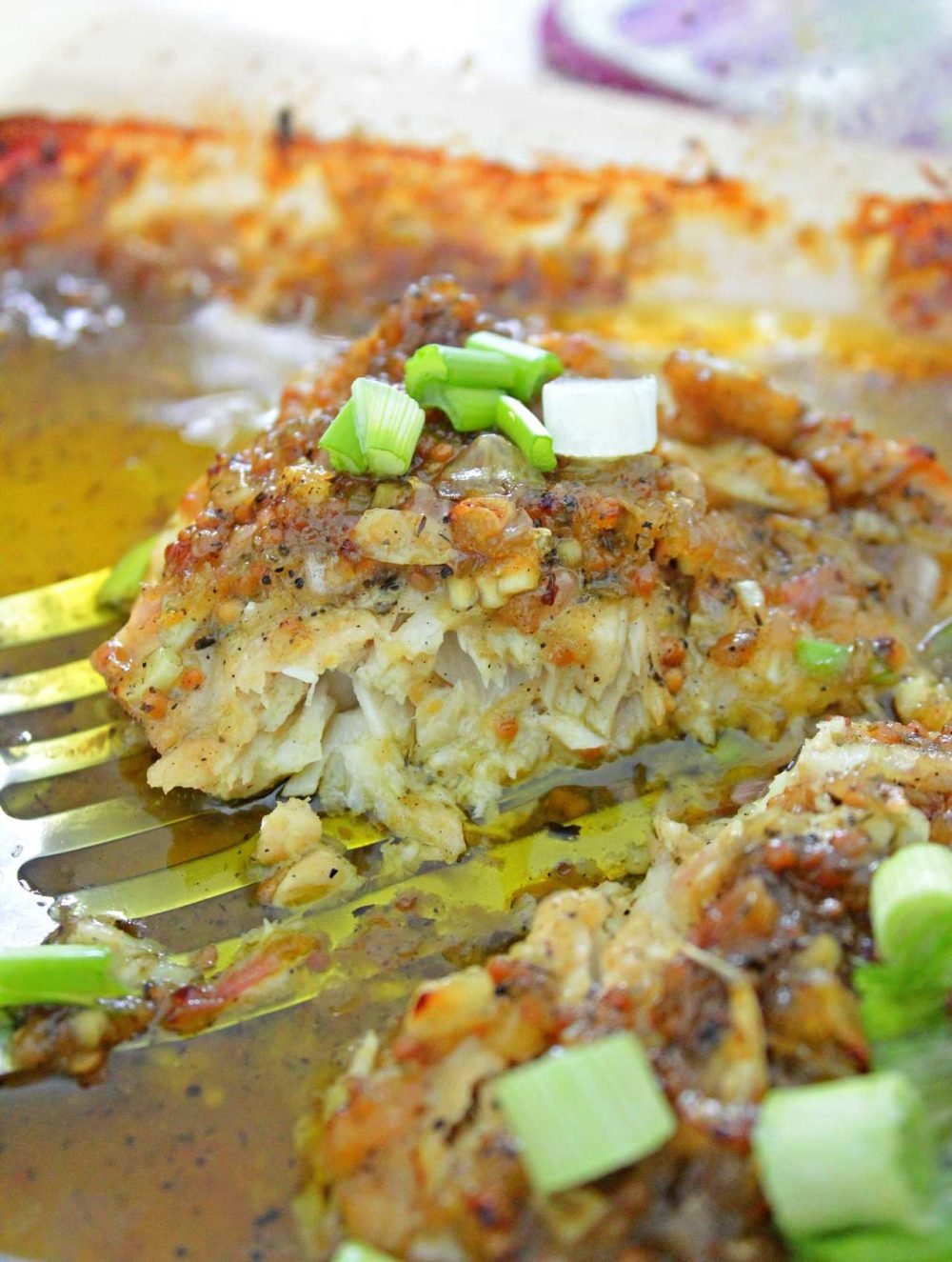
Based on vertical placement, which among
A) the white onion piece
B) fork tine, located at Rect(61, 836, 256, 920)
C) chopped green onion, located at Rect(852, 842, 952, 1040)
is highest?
the white onion piece

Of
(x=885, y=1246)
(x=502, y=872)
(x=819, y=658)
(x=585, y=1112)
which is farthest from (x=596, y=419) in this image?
(x=885, y=1246)

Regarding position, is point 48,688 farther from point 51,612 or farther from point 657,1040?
point 657,1040

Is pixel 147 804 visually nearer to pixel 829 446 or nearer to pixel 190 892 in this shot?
pixel 190 892

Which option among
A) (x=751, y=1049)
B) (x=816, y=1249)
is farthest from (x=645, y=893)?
(x=816, y=1249)

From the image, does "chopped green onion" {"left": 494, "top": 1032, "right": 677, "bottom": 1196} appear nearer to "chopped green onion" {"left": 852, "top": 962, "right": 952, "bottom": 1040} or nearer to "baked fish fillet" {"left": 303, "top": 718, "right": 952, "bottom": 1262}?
"baked fish fillet" {"left": 303, "top": 718, "right": 952, "bottom": 1262}

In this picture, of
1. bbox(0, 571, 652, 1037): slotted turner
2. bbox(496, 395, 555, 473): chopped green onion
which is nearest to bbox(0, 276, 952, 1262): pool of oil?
bbox(0, 571, 652, 1037): slotted turner

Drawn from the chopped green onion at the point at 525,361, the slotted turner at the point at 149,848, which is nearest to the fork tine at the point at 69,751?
the slotted turner at the point at 149,848

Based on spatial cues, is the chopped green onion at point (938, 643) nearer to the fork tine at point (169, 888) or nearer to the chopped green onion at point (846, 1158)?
the chopped green onion at point (846, 1158)
